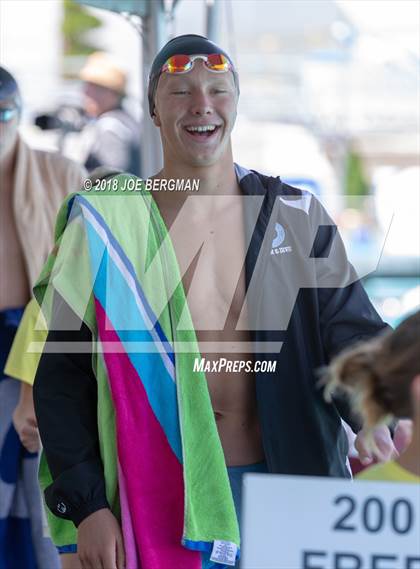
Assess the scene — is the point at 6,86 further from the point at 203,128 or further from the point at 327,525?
the point at 327,525

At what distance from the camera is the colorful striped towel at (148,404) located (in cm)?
231

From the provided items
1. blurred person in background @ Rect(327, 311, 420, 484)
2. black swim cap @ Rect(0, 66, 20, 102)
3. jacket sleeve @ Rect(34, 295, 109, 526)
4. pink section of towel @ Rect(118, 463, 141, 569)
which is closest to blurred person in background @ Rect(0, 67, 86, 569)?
black swim cap @ Rect(0, 66, 20, 102)

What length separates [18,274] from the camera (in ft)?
12.0

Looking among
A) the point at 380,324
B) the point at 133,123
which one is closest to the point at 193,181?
the point at 380,324

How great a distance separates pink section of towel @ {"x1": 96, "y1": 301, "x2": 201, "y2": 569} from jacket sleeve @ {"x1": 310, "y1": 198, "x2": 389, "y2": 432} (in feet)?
1.29

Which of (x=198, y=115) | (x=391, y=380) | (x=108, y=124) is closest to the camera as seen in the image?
(x=391, y=380)

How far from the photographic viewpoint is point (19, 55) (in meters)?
20.4

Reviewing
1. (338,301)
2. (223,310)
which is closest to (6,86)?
(223,310)

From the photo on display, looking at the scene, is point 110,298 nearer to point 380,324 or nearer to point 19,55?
point 380,324

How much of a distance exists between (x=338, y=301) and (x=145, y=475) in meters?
0.53

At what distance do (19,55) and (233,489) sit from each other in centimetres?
1870

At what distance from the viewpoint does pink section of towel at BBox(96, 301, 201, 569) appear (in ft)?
7.57

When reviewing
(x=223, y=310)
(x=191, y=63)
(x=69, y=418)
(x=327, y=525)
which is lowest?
(x=327, y=525)

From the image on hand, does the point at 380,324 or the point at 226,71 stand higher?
the point at 226,71
